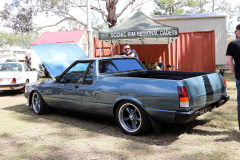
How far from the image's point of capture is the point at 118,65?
5574 millimetres

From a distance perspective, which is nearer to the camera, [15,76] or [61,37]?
[15,76]

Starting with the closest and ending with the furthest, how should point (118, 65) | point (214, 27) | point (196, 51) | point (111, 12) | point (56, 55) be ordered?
point (118, 65), point (56, 55), point (196, 51), point (214, 27), point (111, 12)

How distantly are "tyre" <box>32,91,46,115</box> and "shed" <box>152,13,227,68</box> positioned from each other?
39.2ft

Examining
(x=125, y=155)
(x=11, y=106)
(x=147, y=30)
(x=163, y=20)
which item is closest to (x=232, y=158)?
(x=125, y=155)

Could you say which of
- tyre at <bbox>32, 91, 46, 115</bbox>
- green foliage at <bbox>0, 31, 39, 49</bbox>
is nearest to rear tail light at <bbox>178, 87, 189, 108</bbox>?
tyre at <bbox>32, 91, 46, 115</bbox>

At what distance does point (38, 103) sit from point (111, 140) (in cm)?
298

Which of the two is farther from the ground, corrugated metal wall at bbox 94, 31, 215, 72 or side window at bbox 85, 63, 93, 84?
corrugated metal wall at bbox 94, 31, 215, 72

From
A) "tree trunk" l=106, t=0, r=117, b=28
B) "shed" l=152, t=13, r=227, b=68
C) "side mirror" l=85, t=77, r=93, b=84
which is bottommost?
"side mirror" l=85, t=77, r=93, b=84

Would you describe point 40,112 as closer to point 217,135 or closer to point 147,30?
point 217,135

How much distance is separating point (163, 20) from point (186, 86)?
1369 centimetres

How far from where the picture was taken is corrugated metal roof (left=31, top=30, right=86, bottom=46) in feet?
115

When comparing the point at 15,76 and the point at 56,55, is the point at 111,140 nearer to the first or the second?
the point at 56,55

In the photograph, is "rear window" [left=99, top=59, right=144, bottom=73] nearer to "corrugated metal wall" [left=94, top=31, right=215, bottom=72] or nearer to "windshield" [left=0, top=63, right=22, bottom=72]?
"windshield" [left=0, top=63, right=22, bottom=72]

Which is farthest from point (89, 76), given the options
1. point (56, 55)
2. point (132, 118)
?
point (56, 55)
